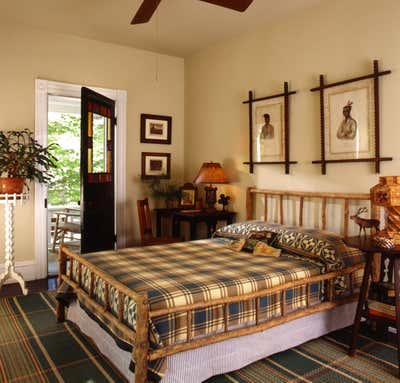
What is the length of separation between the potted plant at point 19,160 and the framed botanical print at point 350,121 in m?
2.86

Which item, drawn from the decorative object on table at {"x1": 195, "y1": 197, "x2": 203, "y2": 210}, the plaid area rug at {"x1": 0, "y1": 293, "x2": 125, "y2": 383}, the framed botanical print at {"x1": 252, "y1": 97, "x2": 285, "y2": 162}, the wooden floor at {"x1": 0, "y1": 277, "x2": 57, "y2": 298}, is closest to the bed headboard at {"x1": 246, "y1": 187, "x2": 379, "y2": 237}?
the framed botanical print at {"x1": 252, "y1": 97, "x2": 285, "y2": 162}

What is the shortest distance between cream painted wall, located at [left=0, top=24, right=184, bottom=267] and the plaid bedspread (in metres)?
1.98

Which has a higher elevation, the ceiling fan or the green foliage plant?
the ceiling fan

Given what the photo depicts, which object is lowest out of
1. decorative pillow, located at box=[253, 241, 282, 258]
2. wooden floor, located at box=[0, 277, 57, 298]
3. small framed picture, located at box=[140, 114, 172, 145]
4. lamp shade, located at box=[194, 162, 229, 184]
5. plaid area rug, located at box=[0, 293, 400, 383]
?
Answer: plaid area rug, located at box=[0, 293, 400, 383]

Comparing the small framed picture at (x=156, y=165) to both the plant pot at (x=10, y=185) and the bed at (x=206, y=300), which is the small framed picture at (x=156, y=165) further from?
the bed at (x=206, y=300)

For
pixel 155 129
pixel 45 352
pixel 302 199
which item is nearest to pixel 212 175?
pixel 302 199

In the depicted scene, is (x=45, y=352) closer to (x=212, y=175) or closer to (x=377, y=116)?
(x=212, y=175)

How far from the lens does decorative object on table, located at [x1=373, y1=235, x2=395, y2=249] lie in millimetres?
2428

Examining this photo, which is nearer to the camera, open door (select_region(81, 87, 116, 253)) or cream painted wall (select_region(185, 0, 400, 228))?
cream painted wall (select_region(185, 0, 400, 228))

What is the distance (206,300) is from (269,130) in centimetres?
241

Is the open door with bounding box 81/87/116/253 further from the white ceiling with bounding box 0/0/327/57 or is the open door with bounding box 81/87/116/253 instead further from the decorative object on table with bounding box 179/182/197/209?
the decorative object on table with bounding box 179/182/197/209

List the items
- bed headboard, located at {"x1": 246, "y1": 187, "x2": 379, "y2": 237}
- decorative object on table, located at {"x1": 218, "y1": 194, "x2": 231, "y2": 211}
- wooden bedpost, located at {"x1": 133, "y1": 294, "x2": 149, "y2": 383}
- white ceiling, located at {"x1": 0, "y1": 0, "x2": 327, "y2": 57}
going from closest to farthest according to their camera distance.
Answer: wooden bedpost, located at {"x1": 133, "y1": 294, "x2": 149, "y2": 383} < bed headboard, located at {"x1": 246, "y1": 187, "x2": 379, "y2": 237} < white ceiling, located at {"x1": 0, "y1": 0, "x2": 327, "y2": 57} < decorative object on table, located at {"x1": 218, "y1": 194, "x2": 231, "y2": 211}

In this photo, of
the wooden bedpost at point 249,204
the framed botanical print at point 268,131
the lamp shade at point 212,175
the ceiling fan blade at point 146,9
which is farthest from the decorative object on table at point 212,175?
the ceiling fan blade at point 146,9

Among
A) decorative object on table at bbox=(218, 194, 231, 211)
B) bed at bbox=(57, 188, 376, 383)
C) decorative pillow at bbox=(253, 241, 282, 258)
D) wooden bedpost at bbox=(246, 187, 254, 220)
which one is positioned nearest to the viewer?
bed at bbox=(57, 188, 376, 383)
